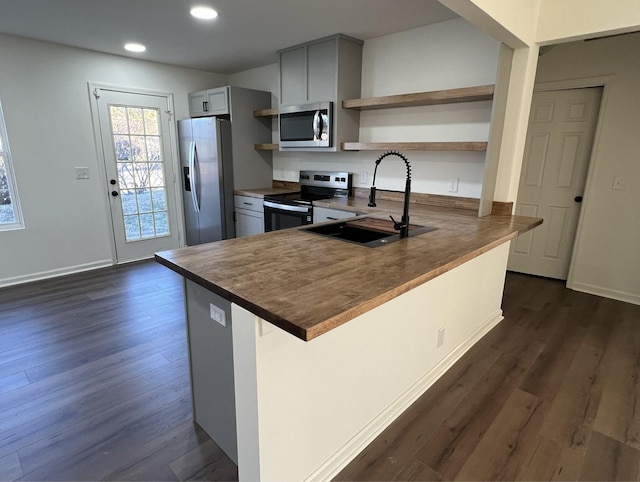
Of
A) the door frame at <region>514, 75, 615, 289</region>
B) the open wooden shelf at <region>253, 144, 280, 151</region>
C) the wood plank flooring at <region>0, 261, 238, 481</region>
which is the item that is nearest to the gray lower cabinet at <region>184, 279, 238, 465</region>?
the wood plank flooring at <region>0, 261, 238, 481</region>

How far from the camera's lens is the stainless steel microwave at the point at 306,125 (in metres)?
3.41

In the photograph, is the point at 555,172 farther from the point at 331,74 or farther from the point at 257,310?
the point at 257,310

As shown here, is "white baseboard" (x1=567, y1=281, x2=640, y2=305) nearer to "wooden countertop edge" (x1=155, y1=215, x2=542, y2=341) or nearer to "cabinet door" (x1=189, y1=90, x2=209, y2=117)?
"wooden countertop edge" (x1=155, y1=215, x2=542, y2=341)

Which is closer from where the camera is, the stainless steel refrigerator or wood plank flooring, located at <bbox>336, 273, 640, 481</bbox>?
wood plank flooring, located at <bbox>336, 273, 640, 481</bbox>

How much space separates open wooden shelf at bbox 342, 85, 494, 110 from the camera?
2.56m

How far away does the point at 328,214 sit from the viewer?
3.31 metres

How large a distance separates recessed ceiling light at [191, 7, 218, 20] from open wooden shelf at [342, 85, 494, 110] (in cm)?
130

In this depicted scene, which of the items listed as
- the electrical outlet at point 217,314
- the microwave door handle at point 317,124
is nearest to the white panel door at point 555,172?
the microwave door handle at point 317,124

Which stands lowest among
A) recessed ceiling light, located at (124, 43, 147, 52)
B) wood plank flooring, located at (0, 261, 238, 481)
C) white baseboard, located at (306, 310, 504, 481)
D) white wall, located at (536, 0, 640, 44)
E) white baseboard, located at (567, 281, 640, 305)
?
wood plank flooring, located at (0, 261, 238, 481)

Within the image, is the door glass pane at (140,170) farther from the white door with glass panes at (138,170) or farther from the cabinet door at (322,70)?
the cabinet door at (322,70)

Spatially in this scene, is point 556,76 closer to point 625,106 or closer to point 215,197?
point 625,106

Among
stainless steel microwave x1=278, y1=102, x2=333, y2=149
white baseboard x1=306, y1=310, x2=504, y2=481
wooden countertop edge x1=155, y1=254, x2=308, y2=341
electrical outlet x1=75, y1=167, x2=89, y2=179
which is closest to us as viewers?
wooden countertop edge x1=155, y1=254, x2=308, y2=341

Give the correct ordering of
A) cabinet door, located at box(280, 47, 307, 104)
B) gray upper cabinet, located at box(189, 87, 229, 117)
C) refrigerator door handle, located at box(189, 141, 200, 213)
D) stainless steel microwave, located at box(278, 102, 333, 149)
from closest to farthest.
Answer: stainless steel microwave, located at box(278, 102, 333, 149), cabinet door, located at box(280, 47, 307, 104), gray upper cabinet, located at box(189, 87, 229, 117), refrigerator door handle, located at box(189, 141, 200, 213)

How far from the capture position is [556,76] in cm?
348
